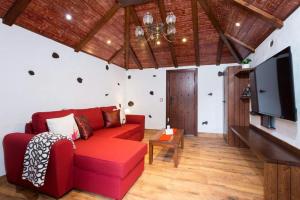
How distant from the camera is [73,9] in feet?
8.77

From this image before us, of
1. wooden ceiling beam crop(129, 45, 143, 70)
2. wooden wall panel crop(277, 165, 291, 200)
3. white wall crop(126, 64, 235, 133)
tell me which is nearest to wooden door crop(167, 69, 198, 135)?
white wall crop(126, 64, 235, 133)

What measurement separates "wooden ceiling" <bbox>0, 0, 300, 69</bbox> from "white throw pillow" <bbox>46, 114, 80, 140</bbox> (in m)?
1.56

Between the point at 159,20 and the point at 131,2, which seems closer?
the point at 131,2

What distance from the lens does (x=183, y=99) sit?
4.99 m

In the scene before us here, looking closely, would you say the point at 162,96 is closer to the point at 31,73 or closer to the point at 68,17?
the point at 68,17

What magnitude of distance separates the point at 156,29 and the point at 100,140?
187 centimetres

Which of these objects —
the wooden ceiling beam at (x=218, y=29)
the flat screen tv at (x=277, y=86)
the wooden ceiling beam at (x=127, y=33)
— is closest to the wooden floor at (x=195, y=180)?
the flat screen tv at (x=277, y=86)

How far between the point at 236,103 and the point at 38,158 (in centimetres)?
382

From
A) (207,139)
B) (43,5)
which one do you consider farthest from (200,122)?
(43,5)

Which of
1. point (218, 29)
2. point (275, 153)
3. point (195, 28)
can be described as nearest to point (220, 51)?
point (218, 29)

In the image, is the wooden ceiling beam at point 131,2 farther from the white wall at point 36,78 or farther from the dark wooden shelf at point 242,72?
the dark wooden shelf at point 242,72

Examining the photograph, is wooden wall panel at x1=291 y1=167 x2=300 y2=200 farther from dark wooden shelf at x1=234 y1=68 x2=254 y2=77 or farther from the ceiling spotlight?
the ceiling spotlight

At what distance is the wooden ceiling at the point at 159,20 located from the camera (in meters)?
2.30

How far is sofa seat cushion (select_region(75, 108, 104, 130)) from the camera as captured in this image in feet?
10.5
